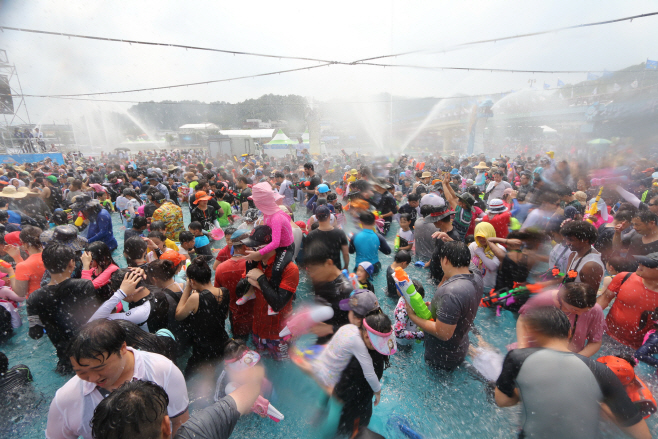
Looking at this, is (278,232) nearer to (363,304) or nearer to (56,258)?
(363,304)

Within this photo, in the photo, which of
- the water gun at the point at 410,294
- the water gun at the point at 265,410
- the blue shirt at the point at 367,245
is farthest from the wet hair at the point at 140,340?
the blue shirt at the point at 367,245

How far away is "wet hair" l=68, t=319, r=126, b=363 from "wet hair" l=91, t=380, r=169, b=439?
16.1 inches

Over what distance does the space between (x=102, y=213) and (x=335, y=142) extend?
30.7 m

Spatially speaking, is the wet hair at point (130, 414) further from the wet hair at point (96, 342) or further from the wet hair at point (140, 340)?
the wet hair at point (140, 340)

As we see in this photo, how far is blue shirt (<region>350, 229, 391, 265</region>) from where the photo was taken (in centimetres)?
439

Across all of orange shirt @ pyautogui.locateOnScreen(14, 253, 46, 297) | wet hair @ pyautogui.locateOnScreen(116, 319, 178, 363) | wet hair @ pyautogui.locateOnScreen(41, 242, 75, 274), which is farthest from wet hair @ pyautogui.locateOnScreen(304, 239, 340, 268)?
orange shirt @ pyautogui.locateOnScreen(14, 253, 46, 297)

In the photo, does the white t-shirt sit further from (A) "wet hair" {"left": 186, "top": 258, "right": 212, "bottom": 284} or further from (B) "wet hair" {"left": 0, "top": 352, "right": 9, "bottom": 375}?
(B) "wet hair" {"left": 0, "top": 352, "right": 9, "bottom": 375}

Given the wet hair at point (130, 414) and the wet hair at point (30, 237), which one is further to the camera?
the wet hair at point (30, 237)

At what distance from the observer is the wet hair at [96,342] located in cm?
147

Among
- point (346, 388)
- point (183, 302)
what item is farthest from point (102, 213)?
point (346, 388)

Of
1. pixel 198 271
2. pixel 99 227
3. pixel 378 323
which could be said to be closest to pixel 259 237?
A: pixel 198 271

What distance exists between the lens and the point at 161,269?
314 centimetres

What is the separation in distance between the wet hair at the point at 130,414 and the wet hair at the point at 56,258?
2124mm

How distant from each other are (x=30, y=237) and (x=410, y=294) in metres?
4.90
